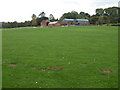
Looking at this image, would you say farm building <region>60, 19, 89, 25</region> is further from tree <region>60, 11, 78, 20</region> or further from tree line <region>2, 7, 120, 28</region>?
tree <region>60, 11, 78, 20</region>

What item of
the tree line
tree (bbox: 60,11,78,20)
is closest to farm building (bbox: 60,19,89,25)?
Result: the tree line

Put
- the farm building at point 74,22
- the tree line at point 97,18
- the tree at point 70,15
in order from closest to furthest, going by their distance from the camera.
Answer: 1. the tree line at point 97,18
2. the farm building at point 74,22
3. the tree at point 70,15

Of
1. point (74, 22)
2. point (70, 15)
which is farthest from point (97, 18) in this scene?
point (70, 15)

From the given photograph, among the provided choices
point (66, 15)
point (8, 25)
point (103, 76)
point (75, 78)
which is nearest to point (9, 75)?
point (75, 78)

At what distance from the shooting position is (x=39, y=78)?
12.8 m

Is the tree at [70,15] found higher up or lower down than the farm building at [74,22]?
higher up

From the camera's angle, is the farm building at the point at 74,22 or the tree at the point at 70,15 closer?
the farm building at the point at 74,22

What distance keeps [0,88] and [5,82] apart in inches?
36.8

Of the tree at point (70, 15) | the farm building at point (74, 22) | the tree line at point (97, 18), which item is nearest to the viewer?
the tree line at point (97, 18)

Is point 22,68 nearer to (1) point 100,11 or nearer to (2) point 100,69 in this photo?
(2) point 100,69

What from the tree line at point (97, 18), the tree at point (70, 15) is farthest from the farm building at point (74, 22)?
the tree at point (70, 15)

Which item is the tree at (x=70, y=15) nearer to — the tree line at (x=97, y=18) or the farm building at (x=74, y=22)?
the tree line at (x=97, y=18)

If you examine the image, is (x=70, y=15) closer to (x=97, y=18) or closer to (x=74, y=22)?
(x=74, y=22)

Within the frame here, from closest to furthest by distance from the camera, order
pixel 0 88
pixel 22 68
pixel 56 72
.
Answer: pixel 0 88, pixel 56 72, pixel 22 68
